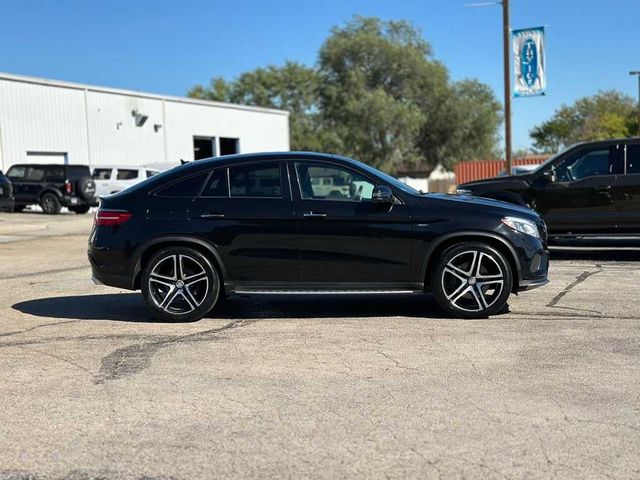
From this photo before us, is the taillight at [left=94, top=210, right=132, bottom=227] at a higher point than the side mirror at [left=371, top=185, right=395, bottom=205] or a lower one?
lower

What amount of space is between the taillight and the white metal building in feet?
84.9

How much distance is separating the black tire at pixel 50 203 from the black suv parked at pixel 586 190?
64.2ft

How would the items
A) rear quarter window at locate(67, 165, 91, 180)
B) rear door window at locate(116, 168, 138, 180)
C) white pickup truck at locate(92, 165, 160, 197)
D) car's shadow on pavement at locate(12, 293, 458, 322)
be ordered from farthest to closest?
rear door window at locate(116, 168, 138, 180)
white pickup truck at locate(92, 165, 160, 197)
rear quarter window at locate(67, 165, 91, 180)
car's shadow on pavement at locate(12, 293, 458, 322)

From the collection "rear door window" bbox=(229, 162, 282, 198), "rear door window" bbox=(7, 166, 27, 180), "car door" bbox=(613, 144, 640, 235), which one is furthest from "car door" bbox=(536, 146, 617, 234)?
"rear door window" bbox=(7, 166, 27, 180)

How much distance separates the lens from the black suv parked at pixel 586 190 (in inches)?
445

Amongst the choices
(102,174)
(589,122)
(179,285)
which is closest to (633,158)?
(179,285)

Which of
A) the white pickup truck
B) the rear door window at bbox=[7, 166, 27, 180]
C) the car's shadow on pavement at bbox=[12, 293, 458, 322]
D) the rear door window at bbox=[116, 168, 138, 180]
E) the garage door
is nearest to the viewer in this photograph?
the car's shadow on pavement at bbox=[12, 293, 458, 322]

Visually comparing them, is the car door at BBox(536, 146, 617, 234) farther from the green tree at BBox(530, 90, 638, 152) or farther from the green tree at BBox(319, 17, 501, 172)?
the green tree at BBox(530, 90, 638, 152)

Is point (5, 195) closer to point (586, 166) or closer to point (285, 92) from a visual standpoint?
point (586, 166)

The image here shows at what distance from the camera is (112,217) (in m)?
7.39

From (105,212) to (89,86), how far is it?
30.9 m

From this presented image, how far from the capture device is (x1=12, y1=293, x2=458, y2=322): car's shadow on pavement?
772cm

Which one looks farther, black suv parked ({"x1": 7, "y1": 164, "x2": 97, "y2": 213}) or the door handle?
black suv parked ({"x1": 7, "y1": 164, "x2": 97, "y2": 213})

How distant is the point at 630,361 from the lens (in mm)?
5613
